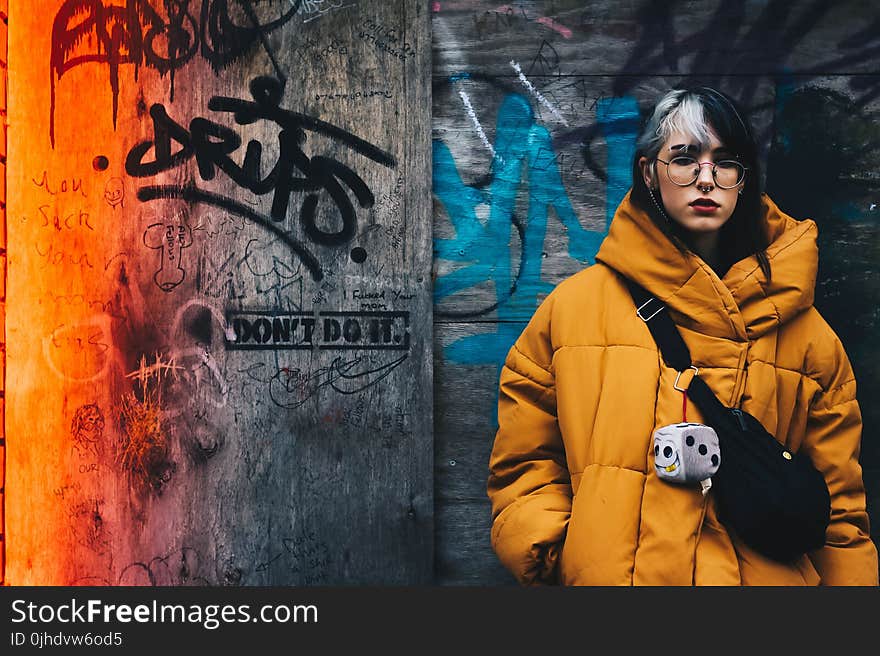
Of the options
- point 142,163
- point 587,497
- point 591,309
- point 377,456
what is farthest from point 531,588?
point 142,163

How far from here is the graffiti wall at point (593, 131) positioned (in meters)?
3.32

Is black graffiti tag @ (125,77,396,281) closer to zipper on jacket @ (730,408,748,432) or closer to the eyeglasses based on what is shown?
the eyeglasses

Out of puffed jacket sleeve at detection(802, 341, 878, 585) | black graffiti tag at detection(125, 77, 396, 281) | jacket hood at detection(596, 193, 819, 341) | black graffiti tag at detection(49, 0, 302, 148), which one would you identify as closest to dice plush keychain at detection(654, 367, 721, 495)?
jacket hood at detection(596, 193, 819, 341)

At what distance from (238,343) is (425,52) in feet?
4.13

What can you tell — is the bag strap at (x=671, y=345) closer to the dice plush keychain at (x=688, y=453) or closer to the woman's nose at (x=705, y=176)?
the dice plush keychain at (x=688, y=453)

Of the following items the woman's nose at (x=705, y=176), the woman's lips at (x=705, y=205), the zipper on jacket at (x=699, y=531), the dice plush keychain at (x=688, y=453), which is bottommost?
the zipper on jacket at (x=699, y=531)

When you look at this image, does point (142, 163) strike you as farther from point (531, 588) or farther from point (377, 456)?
point (531, 588)

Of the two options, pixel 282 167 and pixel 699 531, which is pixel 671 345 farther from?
pixel 282 167

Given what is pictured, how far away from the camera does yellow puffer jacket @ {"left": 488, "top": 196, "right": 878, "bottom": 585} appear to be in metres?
2.24

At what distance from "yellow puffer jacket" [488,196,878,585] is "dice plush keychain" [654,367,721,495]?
7cm

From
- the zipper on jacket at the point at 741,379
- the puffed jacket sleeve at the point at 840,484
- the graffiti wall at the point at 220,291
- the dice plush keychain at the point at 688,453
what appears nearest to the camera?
the dice plush keychain at the point at 688,453

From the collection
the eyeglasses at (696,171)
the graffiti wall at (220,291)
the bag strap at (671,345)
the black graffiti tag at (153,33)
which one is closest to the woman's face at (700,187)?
the eyeglasses at (696,171)

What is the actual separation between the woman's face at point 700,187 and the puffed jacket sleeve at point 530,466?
441mm

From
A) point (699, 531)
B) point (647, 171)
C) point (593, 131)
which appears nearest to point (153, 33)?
point (593, 131)
